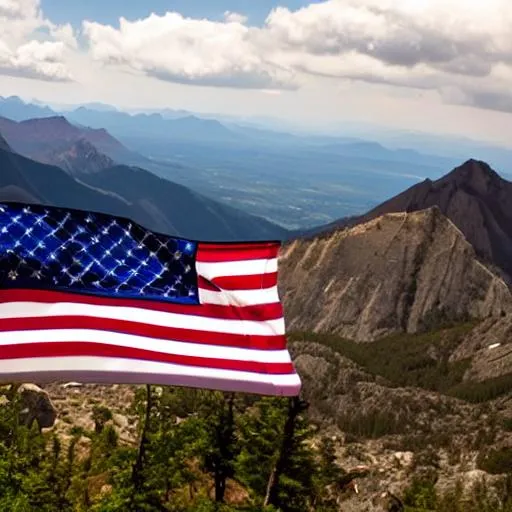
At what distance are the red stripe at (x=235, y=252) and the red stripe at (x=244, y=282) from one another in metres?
0.55

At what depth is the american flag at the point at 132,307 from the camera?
1480 cm

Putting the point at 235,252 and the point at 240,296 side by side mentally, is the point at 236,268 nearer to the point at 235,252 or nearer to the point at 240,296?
the point at 235,252

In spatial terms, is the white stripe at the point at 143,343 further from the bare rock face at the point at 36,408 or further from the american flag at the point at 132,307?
the bare rock face at the point at 36,408

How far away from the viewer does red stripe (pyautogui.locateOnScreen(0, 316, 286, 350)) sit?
1483 cm

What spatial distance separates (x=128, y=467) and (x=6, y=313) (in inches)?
842

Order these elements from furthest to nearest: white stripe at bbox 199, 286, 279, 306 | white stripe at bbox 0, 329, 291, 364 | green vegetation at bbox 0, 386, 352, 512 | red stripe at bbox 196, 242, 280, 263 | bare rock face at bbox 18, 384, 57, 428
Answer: bare rock face at bbox 18, 384, 57, 428 → green vegetation at bbox 0, 386, 352, 512 → red stripe at bbox 196, 242, 280, 263 → white stripe at bbox 199, 286, 279, 306 → white stripe at bbox 0, 329, 291, 364

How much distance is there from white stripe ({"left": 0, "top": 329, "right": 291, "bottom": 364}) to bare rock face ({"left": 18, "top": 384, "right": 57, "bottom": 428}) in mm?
85492

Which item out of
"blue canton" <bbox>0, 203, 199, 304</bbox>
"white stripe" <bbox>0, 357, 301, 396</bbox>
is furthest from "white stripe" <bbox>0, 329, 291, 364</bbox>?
"blue canton" <bbox>0, 203, 199, 304</bbox>

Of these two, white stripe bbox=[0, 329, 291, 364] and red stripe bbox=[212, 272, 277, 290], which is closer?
white stripe bbox=[0, 329, 291, 364]

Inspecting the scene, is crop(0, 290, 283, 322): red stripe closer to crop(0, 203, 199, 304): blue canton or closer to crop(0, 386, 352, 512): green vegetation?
crop(0, 203, 199, 304): blue canton

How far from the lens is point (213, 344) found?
16219 millimetres

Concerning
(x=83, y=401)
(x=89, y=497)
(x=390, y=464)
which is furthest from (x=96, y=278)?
(x=390, y=464)

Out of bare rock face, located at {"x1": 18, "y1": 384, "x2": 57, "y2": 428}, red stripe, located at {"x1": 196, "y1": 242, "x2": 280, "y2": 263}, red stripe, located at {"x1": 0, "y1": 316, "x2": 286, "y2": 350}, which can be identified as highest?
red stripe, located at {"x1": 196, "y1": 242, "x2": 280, "y2": 263}

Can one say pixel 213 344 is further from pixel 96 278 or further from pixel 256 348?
pixel 96 278
